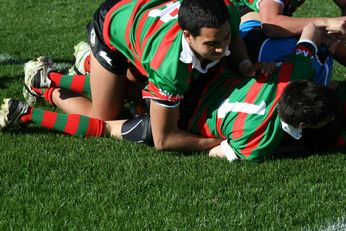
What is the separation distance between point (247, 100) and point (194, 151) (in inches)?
20.4

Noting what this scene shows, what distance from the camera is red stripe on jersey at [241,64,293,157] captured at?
455 cm

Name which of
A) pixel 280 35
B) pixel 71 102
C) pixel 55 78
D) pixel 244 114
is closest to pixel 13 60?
pixel 55 78

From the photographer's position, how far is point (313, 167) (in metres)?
4.60

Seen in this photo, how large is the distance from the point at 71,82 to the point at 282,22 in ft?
5.79

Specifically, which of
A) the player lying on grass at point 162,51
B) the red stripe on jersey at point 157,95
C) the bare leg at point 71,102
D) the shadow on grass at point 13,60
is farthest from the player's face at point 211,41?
the shadow on grass at point 13,60

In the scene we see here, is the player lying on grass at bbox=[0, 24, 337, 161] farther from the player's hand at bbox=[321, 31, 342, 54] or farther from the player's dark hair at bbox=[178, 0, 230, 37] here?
the player's dark hair at bbox=[178, 0, 230, 37]

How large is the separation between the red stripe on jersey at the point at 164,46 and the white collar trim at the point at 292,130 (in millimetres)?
850

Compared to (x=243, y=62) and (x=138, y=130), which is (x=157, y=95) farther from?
(x=243, y=62)

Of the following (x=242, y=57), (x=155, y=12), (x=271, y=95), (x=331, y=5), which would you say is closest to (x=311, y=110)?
(x=271, y=95)

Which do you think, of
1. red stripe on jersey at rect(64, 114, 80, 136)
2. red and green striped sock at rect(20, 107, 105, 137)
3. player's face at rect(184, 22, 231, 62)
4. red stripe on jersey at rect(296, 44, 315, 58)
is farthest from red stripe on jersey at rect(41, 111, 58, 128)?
red stripe on jersey at rect(296, 44, 315, 58)

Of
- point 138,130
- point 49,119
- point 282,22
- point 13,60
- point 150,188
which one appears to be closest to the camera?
point 150,188

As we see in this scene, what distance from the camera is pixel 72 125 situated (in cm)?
518

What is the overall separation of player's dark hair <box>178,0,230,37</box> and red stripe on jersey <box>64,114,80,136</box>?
119 centimetres

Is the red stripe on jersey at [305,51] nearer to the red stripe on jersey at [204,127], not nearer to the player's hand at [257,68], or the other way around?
the player's hand at [257,68]
